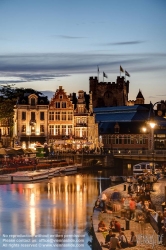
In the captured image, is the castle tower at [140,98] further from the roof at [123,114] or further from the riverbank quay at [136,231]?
the riverbank quay at [136,231]

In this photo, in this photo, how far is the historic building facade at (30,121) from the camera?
104 m

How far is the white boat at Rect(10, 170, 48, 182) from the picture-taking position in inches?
2820

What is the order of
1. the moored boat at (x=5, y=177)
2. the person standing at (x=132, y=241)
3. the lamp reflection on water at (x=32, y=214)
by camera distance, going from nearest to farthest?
the person standing at (x=132, y=241), the lamp reflection on water at (x=32, y=214), the moored boat at (x=5, y=177)

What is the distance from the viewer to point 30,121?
10425 cm

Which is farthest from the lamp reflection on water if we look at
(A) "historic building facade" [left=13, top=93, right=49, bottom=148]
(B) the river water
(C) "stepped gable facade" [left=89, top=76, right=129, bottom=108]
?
(C) "stepped gable facade" [left=89, top=76, right=129, bottom=108]

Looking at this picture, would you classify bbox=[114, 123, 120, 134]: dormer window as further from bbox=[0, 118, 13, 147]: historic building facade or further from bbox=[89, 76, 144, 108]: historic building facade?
bbox=[89, 76, 144, 108]: historic building facade

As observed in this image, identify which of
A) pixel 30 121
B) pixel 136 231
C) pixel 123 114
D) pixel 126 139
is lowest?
pixel 136 231

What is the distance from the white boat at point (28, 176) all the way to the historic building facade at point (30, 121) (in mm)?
27207

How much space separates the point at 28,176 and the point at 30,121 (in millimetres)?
32542

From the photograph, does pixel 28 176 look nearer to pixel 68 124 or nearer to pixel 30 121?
pixel 30 121

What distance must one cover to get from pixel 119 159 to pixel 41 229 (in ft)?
174

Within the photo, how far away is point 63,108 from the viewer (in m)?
105

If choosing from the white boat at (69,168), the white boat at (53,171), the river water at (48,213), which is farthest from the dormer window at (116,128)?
the river water at (48,213)

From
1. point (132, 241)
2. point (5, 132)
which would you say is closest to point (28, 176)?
point (5, 132)
